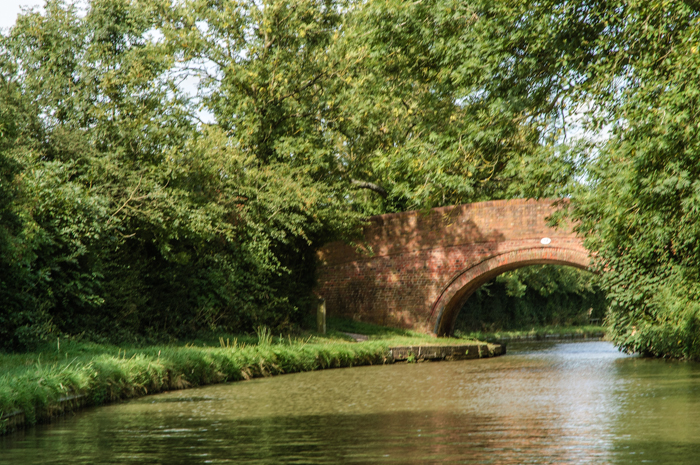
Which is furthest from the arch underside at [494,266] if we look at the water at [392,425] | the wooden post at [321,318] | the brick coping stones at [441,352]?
the water at [392,425]

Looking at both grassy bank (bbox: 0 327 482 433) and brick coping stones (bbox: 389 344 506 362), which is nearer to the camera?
grassy bank (bbox: 0 327 482 433)

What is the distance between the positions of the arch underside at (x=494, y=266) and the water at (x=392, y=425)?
702 cm

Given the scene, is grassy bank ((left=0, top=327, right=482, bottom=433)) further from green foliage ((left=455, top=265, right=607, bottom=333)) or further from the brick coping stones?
green foliage ((left=455, top=265, right=607, bottom=333))

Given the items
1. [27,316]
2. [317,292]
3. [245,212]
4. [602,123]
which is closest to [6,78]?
[245,212]

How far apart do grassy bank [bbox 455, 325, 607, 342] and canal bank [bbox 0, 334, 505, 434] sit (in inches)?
470

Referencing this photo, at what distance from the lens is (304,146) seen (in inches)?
674

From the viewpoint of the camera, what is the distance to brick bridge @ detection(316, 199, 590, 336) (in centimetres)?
1830

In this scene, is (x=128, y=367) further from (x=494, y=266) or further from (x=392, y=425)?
(x=494, y=266)

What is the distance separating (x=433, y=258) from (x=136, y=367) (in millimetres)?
11264

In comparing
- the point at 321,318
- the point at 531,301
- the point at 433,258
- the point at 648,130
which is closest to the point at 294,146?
the point at 321,318

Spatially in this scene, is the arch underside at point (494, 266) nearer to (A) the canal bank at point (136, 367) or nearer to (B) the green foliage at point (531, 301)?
(A) the canal bank at point (136, 367)

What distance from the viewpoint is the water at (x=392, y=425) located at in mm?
5129

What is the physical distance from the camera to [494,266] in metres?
18.7

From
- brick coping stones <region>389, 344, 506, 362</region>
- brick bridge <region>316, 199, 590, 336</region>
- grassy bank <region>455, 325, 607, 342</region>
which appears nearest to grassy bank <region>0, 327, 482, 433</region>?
brick coping stones <region>389, 344, 506, 362</region>
